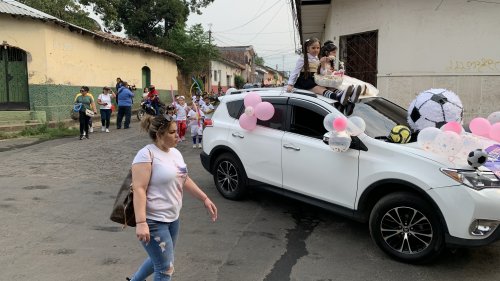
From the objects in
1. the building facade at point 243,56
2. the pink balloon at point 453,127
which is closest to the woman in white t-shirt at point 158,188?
the pink balloon at point 453,127

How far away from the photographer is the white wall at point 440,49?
9.23 meters

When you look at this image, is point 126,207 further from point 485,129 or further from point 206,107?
point 206,107

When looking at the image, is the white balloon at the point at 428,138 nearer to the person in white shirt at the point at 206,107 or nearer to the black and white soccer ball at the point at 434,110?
the black and white soccer ball at the point at 434,110

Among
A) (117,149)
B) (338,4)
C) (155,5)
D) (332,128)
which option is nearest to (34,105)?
(117,149)

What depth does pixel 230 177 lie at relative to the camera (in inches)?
259

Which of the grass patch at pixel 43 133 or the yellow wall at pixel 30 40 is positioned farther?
the yellow wall at pixel 30 40

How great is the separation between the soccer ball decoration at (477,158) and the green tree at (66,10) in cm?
2524

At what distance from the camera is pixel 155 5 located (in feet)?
110

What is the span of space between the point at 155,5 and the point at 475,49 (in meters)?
28.4

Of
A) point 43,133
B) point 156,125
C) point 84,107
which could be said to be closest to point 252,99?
point 156,125

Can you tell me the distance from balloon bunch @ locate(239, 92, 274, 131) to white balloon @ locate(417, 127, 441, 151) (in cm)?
205

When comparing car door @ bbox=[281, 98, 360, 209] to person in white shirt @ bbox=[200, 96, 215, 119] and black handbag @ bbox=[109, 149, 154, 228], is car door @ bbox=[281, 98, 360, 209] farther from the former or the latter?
person in white shirt @ bbox=[200, 96, 215, 119]

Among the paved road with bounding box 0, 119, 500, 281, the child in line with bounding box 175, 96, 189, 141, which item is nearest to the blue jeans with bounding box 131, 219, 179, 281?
the paved road with bounding box 0, 119, 500, 281

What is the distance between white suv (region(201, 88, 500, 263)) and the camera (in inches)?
157
